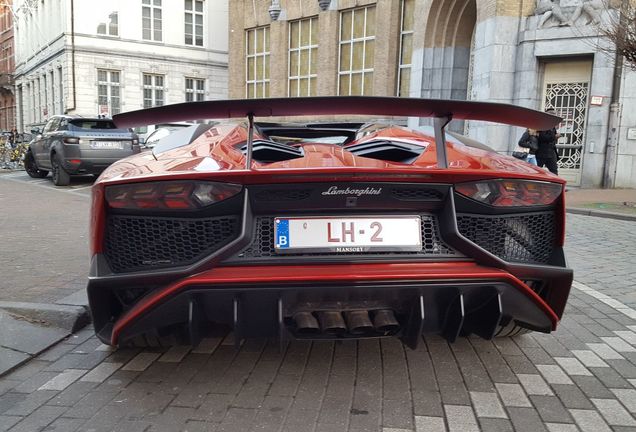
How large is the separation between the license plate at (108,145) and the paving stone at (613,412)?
12011 mm

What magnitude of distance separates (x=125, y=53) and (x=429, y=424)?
42772mm

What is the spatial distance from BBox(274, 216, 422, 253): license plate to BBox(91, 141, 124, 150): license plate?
1140 centimetres

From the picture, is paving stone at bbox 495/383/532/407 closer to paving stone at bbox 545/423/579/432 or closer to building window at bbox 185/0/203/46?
paving stone at bbox 545/423/579/432

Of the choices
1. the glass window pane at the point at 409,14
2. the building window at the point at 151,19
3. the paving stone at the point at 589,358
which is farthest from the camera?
the building window at the point at 151,19

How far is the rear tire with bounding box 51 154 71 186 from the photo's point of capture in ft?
42.8

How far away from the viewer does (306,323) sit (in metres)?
2.37

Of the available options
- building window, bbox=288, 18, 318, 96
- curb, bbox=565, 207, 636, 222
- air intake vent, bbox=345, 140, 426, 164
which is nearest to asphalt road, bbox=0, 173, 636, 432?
air intake vent, bbox=345, 140, 426, 164

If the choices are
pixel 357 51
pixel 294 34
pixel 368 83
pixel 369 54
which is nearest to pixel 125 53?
pixel 294 34

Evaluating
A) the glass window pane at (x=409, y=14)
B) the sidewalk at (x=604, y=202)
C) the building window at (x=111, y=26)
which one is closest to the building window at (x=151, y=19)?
the building window at (x=111, y=26)

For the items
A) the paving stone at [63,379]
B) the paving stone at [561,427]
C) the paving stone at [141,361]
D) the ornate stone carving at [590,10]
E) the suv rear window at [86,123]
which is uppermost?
the ornate stone carving at [590,10]

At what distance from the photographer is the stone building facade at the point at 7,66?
56438mm

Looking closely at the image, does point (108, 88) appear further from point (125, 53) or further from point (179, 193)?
point (179, 193)

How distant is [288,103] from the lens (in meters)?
2.36

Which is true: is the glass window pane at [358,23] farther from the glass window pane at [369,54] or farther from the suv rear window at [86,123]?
the suv rear window at [86,123]
